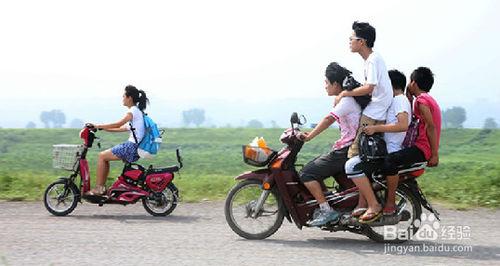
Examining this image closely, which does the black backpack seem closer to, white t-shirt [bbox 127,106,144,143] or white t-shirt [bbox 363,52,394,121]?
white t-shirt [bbox 363,52,394,121]

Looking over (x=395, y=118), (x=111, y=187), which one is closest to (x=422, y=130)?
(x=395, y=118)

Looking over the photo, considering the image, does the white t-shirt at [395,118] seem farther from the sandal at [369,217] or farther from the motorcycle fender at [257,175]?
the motorcycle fender at [257,175]

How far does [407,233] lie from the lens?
777 cm

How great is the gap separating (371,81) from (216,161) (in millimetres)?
35106

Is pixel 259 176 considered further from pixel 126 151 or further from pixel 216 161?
pixel 216 161

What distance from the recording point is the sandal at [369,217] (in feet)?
24.3

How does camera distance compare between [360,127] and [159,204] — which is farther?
[159,204]

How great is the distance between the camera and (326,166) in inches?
299

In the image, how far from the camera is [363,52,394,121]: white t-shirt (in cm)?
Result: 713

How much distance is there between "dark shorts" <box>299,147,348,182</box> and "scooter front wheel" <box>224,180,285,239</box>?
1.58 feet

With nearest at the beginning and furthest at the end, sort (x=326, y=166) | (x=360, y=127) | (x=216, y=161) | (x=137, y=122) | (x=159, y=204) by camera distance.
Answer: (x=360, y=127)
(x=326, y=166)
(x=137, y=122)
(x=159, y=204)
(x=216, y=161)

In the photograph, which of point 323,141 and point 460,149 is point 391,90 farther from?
point 323,141

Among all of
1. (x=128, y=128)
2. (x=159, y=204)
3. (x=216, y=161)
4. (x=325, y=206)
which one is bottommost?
(x=216, y=161)

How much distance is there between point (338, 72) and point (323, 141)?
46558 millimetres
